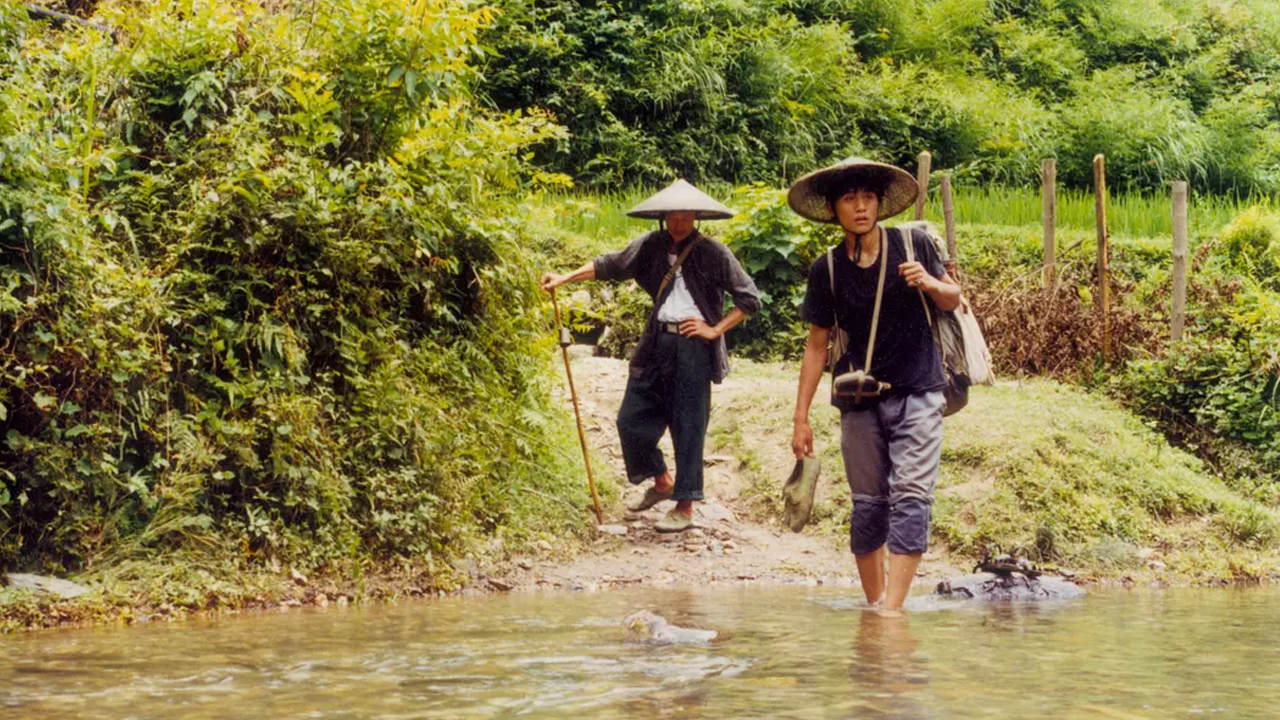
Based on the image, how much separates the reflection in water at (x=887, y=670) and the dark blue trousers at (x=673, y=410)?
2.62m

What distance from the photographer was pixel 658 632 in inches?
235

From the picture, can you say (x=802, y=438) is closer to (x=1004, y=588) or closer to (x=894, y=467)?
(x=894, y=467)

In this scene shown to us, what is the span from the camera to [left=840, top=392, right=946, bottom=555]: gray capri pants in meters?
6.32

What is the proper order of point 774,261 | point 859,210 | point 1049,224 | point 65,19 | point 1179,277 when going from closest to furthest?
point 859,210 < point 65,19 < point 1179,277 < point 1049,224 < point 774,261

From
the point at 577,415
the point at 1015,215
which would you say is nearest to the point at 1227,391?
the point at 577,415

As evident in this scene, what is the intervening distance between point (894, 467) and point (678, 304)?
2813 mm

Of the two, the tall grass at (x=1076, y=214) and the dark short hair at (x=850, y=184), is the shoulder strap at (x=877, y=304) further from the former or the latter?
the tall grass at (x=1076, y=214)

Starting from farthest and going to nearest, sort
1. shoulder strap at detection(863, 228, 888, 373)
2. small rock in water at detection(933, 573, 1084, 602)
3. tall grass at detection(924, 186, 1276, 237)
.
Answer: tall grass at detection(924, 186, 1276, 237) < small rock in water at detection(933, 573, 1084, 602) < shoulder strap at detection(863, 228, 888, 373)

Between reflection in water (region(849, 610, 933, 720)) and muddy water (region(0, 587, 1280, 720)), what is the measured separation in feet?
0.04

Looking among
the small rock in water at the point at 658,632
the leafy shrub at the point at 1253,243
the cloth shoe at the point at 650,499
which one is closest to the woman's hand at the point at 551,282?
the cloth shoe at the point at 650,499

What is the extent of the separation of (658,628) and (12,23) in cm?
446

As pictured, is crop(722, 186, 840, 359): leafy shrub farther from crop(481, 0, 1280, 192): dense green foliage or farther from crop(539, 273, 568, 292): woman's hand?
crop(539, 273, 568, 292): woman's hand

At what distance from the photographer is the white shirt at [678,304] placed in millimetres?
8961

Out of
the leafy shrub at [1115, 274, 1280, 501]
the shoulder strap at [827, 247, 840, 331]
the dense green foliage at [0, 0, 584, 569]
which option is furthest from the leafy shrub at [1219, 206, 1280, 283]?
the shoulder strap at [827, 247, 840, 331]
